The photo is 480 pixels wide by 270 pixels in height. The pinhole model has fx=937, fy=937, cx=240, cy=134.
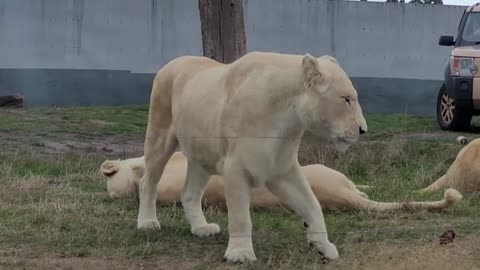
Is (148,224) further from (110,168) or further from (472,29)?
(472,29)

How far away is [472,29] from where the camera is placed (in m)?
15.8

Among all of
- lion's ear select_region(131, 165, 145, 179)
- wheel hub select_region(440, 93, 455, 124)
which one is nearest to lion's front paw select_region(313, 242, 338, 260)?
lion's ear select_region(131, 165, 145, 179)

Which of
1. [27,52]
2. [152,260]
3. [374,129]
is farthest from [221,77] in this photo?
[27,52]

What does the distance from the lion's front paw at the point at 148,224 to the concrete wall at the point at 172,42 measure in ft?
44.9

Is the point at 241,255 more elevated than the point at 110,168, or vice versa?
the point at 241,255

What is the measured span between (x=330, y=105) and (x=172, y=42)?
16159mm

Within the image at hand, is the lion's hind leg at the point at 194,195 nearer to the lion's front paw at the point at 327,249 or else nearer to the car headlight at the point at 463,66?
the lion's front paw at the point at 327,249

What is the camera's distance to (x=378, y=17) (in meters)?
22.4

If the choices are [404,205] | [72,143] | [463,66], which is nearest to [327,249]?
[404,205]

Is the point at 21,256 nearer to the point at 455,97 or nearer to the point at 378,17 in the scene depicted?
the point at 455,97

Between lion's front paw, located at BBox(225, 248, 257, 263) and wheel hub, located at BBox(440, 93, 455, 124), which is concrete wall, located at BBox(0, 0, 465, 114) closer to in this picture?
wheel hub, located at BBox(440, 93, 455, 124)

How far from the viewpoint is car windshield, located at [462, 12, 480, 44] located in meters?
15.6

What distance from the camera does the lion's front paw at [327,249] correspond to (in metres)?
5.39

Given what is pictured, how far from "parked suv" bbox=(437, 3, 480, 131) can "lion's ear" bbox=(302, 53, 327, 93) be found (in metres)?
10.3
